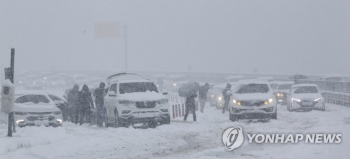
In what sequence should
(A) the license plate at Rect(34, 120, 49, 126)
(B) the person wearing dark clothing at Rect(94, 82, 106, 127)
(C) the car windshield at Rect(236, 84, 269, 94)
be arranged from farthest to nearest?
(C) the car windshield at Rect(236, 84, 269, 94), (B) the person wearing dark clothing at Rect(94, 82, 106, 127), (A) the license plate at Rect(34, 120, 49, 126)

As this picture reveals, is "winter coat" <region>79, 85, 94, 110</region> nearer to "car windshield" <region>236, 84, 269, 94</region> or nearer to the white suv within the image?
the white suv

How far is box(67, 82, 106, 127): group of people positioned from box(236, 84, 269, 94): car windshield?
218 inches

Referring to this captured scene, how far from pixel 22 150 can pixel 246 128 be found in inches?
328

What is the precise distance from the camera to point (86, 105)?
25844 millimetres

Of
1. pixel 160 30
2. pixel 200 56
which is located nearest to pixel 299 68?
pixel 200 56

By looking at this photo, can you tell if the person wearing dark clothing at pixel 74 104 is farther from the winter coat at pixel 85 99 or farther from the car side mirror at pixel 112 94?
the car side mirror at pixel 112 94

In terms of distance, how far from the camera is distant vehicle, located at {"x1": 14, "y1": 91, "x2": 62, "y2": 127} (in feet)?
75.3

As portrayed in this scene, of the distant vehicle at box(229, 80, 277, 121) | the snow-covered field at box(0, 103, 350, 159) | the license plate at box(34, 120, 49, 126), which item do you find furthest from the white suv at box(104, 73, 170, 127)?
the distant vehicle at box(229, 80, 277, 121)

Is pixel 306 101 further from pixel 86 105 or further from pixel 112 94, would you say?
pixel 112 94

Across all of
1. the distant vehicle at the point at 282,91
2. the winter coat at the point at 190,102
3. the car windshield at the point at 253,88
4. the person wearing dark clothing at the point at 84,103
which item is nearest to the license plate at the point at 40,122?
the person wearing dark clothing at the point at 84,103

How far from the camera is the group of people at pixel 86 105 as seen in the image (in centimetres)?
2486

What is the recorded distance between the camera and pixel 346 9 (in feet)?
507

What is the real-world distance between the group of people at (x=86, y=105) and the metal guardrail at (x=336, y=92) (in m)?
14.7

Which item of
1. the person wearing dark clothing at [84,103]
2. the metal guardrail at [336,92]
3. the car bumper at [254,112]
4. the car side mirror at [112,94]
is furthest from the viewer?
the metal guardrail at [336,92]
